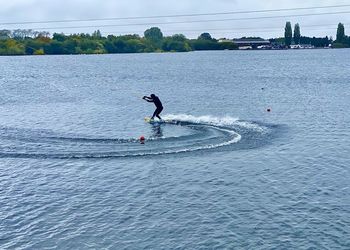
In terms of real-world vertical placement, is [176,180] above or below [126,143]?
below

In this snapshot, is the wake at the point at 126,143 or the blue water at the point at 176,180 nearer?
the blue water at the point at 176,180

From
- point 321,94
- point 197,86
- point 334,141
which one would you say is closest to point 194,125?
point 334,141

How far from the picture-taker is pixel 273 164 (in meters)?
46.7

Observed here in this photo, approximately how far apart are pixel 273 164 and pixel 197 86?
8082 centimetres

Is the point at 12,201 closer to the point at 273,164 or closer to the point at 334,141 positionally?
the point at 273,164

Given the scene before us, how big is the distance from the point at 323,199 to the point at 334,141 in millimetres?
20387

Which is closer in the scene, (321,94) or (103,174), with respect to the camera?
(103,174)

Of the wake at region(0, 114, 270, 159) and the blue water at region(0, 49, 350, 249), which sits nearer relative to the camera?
the blue water at region(0, 49, 350, 249)

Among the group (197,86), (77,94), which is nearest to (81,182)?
(77,94)

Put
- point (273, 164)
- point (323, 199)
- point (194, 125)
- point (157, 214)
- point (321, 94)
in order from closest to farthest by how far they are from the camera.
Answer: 1. point (157, 214)
2. point (323, 199)
3. point (273, 164)
4. point (194, 125)
5. point (321, 94)

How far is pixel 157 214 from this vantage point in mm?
34812

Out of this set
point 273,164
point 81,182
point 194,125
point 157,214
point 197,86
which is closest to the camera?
point 157,214

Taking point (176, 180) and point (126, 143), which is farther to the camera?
point (126, 143)

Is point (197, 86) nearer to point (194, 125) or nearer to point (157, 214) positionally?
point (194, 125)
